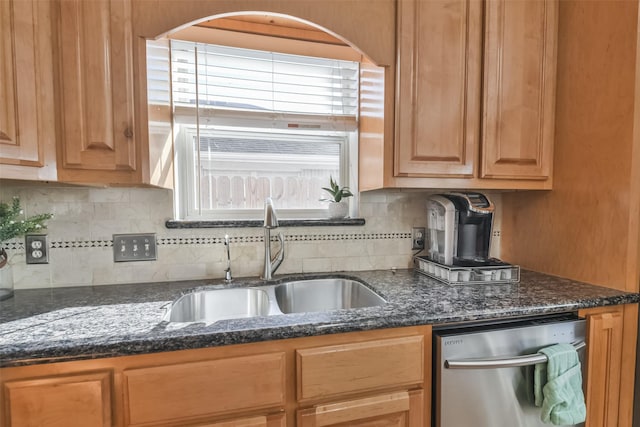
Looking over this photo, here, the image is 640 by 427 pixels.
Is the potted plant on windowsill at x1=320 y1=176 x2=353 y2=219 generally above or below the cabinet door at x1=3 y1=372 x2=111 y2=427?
above

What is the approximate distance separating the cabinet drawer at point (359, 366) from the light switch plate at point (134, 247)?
0.88m

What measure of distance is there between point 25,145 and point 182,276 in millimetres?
742

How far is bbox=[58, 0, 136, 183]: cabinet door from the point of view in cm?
101

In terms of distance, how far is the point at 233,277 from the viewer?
1478 mm

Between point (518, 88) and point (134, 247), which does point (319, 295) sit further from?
point (518, 88)

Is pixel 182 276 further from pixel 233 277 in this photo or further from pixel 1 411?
pixel 1 411

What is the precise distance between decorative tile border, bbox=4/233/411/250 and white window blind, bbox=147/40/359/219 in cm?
16

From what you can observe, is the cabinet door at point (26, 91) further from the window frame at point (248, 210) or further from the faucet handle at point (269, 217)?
the faucet handle at point (269, 217)

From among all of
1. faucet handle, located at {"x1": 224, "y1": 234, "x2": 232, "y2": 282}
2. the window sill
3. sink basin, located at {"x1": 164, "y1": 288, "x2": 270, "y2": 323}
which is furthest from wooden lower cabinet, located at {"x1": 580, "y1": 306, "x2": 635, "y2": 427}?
faucet handle, located at {"x1": 224, "y1": 234, "x2": 232, "y2": 282}

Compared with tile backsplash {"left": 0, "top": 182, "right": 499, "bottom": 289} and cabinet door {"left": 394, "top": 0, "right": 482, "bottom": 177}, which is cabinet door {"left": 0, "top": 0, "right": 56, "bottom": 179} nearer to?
tile backsplash {"left": 0, "top": 182, "right": 499, "bottom": 289}

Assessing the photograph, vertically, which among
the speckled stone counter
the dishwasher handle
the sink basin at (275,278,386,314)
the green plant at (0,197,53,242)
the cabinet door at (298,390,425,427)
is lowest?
the cabinet door at (298,390,425,427)

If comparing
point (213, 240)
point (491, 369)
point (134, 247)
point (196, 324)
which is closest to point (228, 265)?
point (213, 240)

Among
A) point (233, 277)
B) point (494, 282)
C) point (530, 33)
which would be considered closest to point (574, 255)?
point (494, 282)

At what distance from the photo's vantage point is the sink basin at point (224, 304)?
4.27ft
